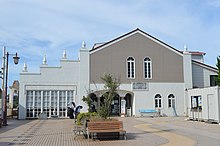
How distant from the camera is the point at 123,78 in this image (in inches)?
1314

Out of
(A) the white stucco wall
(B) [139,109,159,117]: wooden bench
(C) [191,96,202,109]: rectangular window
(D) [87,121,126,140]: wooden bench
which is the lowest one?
(B) [139,109,159,117]: wooden bench

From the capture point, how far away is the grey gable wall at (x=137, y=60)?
108 feet

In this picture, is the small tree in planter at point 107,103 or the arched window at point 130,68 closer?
the small tree in planter at point 107,103

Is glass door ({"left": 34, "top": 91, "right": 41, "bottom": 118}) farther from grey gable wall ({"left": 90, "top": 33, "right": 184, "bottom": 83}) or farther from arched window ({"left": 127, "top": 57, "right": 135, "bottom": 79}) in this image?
arched window ({"left": 127, "top": 57, "right": 135, "bottom": 79})

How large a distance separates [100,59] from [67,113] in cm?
669

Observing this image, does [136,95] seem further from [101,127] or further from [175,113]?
[101,127]

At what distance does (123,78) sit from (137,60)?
2.54m

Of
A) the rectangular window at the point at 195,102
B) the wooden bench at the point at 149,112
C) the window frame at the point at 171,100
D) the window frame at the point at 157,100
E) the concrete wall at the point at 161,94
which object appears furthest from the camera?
the window frame at the point at 171,100

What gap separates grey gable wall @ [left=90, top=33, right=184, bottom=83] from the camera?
3306 centimetres

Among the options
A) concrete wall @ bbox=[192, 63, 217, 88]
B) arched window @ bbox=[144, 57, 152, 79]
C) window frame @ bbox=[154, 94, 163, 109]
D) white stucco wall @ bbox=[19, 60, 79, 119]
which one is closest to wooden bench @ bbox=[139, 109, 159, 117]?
window frame @ bbox=[154, 94, 163, 109]

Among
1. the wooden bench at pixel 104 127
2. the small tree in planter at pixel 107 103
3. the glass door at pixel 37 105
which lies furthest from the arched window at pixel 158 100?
the wooden bench at pixel 104 127

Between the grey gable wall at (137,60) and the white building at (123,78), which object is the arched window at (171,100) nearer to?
the white building at (123,78)

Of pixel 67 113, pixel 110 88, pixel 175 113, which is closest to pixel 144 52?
pixel 175 113

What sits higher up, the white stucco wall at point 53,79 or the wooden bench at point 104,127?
the white stucco wall at point 53,79
